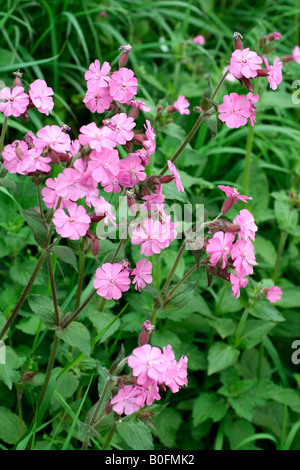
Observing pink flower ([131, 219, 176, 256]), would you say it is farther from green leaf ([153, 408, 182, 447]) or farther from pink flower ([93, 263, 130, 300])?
green leaf ([153, 408, 182, 447])

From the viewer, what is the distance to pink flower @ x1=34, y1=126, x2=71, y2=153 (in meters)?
1.18

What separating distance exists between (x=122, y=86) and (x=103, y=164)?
10.5 inches

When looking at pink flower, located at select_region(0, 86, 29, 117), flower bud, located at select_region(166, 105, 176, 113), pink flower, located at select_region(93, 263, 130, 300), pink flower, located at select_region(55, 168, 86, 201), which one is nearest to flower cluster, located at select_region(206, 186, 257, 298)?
pink flower, located at select_region(93, 263, 130, 300)

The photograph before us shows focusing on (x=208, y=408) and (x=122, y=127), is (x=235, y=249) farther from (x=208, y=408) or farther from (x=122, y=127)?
(x=208, y=408)

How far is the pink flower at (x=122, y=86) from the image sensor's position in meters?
1.25

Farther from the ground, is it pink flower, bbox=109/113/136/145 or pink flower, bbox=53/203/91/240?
pink flower, bbox=109/113/136/145

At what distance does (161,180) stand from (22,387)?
2.63ft

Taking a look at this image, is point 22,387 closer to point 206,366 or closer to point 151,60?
point 206,366

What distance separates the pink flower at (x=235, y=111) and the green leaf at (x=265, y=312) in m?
0.81

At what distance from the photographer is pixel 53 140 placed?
1188 mm

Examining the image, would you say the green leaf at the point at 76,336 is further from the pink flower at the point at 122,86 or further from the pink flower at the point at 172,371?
the pink flower at the point at 122,86

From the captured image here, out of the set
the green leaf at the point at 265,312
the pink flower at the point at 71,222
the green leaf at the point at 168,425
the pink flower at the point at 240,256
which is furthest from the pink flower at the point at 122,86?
the green leaf at the point at 168,425

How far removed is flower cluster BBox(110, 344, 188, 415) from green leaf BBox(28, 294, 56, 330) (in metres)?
0.33

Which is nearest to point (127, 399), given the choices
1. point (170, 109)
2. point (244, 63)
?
point (244, 63)
